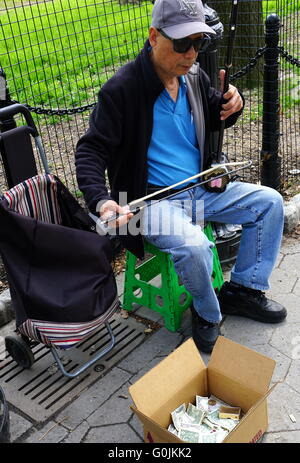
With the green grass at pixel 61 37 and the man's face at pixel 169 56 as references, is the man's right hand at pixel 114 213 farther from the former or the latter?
the green grass at pixel 61 37

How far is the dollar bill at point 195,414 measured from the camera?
226cm

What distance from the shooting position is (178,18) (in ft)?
7.79

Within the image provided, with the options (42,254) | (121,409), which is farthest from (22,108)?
(121,409)

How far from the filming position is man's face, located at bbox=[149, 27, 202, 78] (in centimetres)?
245

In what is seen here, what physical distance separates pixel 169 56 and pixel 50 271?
115 centimetres

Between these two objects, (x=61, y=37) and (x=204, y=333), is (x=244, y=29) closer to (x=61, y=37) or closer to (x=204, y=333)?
(x=61, y=37)

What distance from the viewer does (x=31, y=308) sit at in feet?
7.91

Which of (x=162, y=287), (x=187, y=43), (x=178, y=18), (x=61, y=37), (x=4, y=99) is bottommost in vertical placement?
(x=162, y=287)

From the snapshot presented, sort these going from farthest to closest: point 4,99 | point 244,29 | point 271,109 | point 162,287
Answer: point 244,29 < point 271,109 < point 4,99 < point 162,287

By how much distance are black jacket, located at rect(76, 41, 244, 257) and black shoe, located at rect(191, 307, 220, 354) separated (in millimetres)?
732

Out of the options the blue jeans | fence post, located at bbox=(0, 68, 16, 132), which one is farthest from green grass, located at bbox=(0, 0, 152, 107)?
the blue jeans

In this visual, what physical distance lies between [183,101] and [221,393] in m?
1.46

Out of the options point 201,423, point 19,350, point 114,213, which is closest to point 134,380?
point 201,423
